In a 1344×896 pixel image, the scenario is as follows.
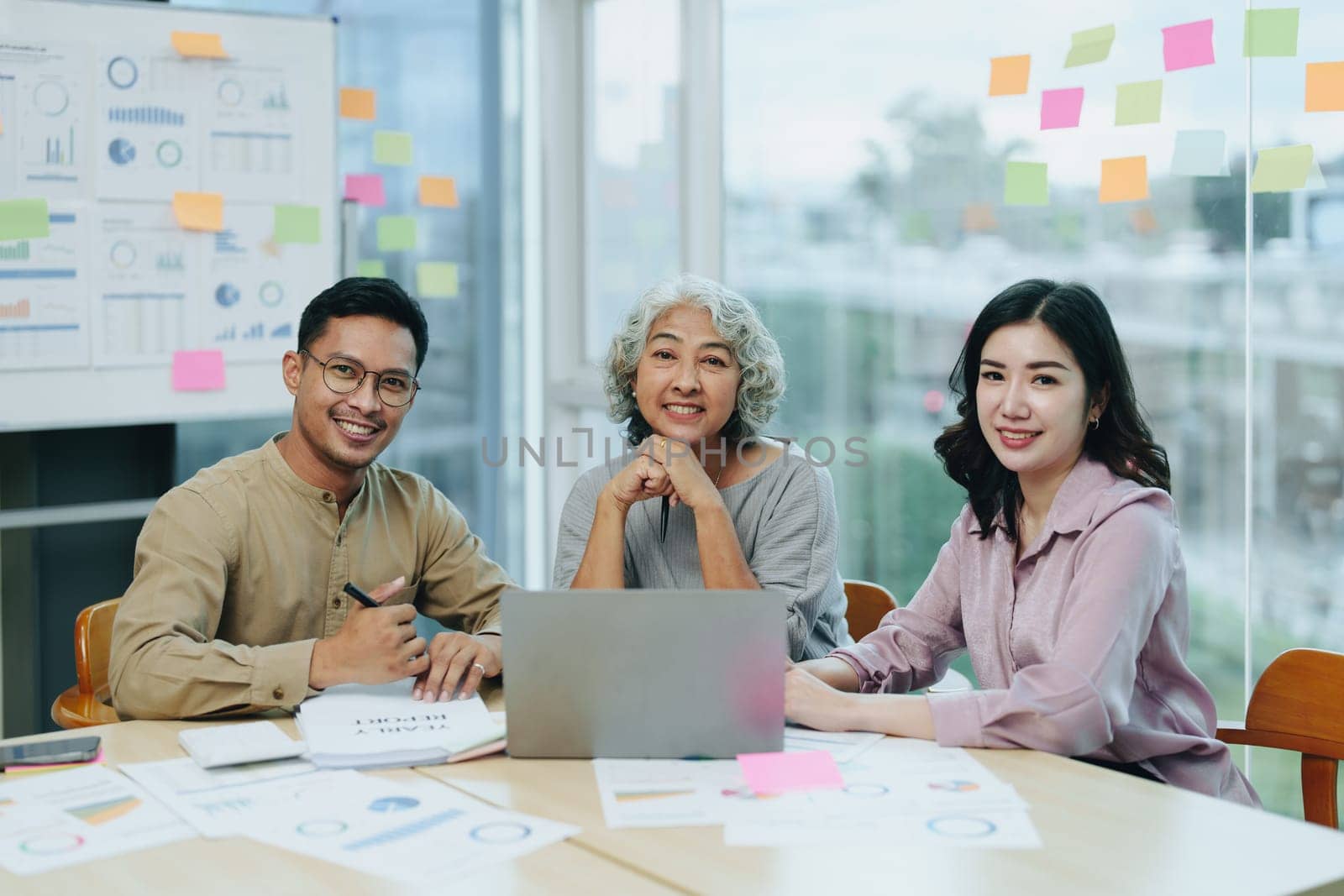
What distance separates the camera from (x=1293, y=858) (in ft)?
4.18

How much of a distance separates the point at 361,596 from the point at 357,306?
0.54 metres

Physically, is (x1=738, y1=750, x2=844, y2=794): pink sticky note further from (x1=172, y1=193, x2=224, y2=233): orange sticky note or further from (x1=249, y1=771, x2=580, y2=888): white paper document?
(x1=172, y1=193, x2=224, y2=233): orange sticky note

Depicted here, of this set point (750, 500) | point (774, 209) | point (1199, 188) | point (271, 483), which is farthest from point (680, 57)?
point (271, 483)

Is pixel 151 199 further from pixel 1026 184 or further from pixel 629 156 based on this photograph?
pixel 1026 184

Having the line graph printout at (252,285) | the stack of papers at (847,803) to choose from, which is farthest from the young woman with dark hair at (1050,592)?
the line graph printout at (252,285)

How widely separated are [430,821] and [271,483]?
2.71 feet

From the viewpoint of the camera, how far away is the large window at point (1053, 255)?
2432mm

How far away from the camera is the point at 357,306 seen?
2.07m

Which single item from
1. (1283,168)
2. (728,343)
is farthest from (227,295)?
(1283,168)

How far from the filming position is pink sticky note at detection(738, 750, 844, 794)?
58.2 inches

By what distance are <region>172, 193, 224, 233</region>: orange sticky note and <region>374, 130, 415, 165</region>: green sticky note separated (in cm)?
72

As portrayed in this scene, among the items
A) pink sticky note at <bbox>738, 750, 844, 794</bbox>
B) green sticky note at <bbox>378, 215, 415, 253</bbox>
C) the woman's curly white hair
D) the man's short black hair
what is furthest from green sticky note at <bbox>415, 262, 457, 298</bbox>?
pink sticky note at <bbox>738, 750, 844, 794</bbox>

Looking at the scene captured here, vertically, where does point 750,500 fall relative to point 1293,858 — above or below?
above

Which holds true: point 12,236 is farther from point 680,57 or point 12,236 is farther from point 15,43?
point 680,57
